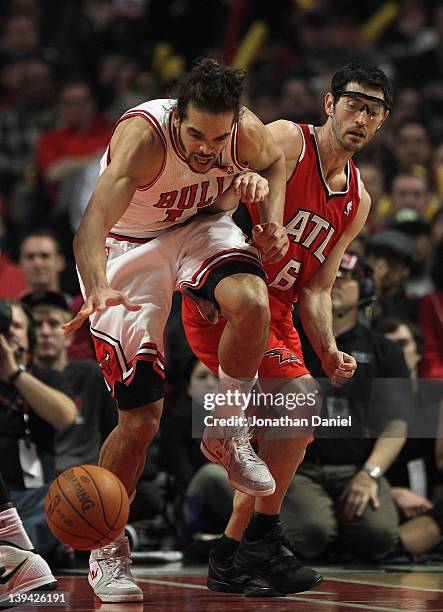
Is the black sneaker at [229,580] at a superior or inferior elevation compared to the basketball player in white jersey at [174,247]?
inferior

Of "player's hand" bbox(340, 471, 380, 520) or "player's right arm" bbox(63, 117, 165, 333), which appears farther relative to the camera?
"player's hand" bbox(340, 471, 380, 520)

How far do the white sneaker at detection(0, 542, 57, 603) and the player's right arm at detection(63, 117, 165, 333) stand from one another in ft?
3.63

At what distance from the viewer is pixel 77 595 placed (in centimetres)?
524

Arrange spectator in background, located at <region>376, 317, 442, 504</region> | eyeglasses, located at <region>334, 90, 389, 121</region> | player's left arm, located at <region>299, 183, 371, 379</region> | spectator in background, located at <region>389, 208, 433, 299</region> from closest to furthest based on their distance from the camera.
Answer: player's left arm, located at <region>299, 183, 371, 379</region> < eyeglasses, located at <region>334, 90, 389, 121</region> < spectator in background, located at <region>376, 317, 442, 504</region> < spectator in background, located at <region>389, 208, 433, 299</region>

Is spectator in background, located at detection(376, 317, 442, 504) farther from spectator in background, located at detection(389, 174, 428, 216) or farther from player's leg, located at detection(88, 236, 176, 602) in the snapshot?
player's leg, located at detection(88, 236, 176, 602)

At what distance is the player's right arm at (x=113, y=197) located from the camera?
4500 mm

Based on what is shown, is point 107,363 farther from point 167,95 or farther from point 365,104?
point 365,104

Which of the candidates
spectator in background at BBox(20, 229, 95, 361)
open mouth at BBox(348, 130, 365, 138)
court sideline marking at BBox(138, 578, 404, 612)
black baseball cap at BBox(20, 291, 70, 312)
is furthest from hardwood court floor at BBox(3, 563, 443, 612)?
spectator in background at BBox(20, 229, 95, 361)

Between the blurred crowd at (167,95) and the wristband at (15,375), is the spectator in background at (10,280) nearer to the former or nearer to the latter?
the blurred crowd at (167,95)

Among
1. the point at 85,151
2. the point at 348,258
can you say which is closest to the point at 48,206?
the point at 85,151

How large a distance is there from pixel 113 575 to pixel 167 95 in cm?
201

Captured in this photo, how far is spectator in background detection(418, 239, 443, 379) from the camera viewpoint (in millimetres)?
7938

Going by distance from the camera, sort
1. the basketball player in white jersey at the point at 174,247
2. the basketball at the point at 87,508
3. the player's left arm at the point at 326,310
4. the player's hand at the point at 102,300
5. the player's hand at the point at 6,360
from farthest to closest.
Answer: the player's hand at the point at 6,360 → the player's left arm at the point at 326,310 → the basketball player in white jersey at the point at 174,247 → the basketball at the point at 87,508 → the player's hand at the point at 102,300

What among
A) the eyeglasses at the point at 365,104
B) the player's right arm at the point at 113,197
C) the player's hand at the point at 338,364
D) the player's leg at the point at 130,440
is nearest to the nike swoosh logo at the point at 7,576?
the player's leg at the point at 130,440
